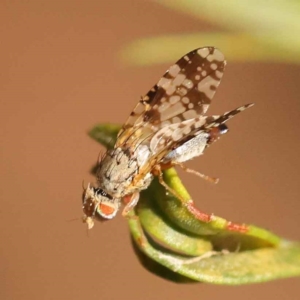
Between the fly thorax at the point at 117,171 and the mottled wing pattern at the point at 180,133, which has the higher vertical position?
the mottled wing pattern at the point at 180,133

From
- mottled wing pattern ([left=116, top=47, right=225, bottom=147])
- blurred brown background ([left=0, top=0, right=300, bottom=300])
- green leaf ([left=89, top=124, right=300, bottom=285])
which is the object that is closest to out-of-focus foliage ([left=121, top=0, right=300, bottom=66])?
mottled wing pattern ([left=116, top=47, right=225, bottom=147])

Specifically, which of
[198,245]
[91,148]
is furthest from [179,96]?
[91,148]

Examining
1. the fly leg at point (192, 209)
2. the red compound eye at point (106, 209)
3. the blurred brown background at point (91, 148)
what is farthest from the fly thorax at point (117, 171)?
the blurred brown background at point (91, 148)

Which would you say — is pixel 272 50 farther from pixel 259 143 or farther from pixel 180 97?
pixel 259 143

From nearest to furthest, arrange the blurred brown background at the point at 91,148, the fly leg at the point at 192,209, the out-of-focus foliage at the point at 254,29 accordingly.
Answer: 1. the fly leg at the point at 192,209
2. the out-of-focus foliage at the point at 254,29
3. the blurred brown background at the point at 91,148

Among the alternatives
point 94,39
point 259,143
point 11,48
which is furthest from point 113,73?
point 259,143

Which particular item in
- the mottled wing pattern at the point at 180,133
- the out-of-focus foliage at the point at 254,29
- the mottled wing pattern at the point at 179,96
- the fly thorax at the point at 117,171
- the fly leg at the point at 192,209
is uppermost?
the out-of-focus foliage at the point at 254,29

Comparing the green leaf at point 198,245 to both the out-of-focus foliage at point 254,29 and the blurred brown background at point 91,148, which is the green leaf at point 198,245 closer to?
the out-of-focus foliage at point 254,29
